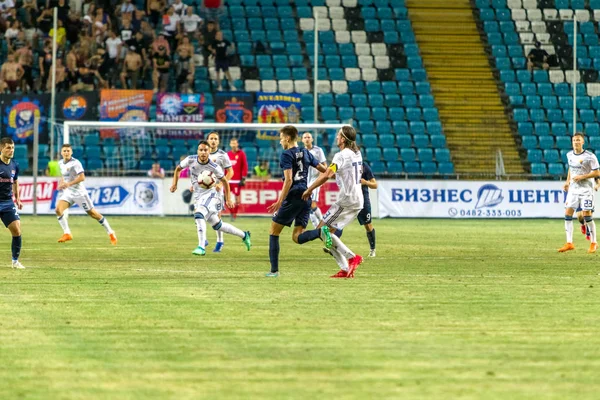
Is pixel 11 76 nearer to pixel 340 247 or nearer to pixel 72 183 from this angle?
pixel 72 183

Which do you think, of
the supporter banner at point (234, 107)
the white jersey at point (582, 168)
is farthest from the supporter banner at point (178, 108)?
the white jersey at point (582, 168)

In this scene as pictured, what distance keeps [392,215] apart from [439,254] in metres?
17.0

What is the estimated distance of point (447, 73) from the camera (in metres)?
46.4

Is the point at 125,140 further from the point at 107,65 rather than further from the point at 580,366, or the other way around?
the point at 580,366

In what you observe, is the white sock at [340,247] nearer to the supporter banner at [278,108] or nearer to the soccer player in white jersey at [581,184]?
the soccer player in white jersey at [581,184]

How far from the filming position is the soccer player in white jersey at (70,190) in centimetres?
2464

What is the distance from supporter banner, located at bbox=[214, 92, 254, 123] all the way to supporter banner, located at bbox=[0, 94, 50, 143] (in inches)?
224

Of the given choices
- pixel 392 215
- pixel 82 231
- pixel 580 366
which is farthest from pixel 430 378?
pixel 392 215

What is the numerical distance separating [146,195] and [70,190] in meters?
12.5

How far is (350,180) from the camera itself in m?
16.1

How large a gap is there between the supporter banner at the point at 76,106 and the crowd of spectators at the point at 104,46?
3.25 feet

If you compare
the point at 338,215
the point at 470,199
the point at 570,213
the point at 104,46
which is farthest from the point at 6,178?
the point at 104,46

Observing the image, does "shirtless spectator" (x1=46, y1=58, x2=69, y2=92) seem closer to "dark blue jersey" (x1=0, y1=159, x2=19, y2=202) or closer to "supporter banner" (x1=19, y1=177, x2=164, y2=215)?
"supporter banner" (x1=19, y1=177, x2=164, y2=215)

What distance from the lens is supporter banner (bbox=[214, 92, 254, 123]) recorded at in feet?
132
